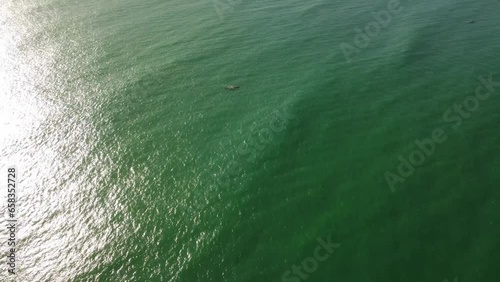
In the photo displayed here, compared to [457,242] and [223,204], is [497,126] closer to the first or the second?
[457,242]

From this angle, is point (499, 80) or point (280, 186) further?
point (499, 80)

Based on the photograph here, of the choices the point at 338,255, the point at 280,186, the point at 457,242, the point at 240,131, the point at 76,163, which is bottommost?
the point at 457,242

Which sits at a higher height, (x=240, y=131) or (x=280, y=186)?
(x=240, y=131)

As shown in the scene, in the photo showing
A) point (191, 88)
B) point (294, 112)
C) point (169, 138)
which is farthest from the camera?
point (191, 88)

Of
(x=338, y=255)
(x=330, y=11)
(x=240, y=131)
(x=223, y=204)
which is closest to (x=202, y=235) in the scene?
(x=223, y=204)

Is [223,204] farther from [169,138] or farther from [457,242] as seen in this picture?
[457,242]

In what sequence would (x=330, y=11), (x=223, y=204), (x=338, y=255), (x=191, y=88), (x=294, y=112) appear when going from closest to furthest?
(x=338, y=255)
(x=223, y=204)
(x=294, y=112)
(x=191, y=88)
(x=330, y=11)
